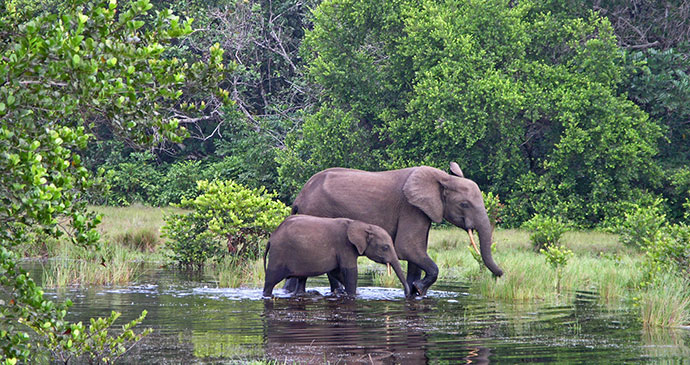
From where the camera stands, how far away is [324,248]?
13430 mm

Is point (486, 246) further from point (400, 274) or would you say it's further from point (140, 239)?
point (140, 239)

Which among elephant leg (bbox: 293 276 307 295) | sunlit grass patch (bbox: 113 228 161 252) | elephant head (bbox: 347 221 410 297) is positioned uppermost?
sunlit grass patch (bbox: 113 228 161 252)

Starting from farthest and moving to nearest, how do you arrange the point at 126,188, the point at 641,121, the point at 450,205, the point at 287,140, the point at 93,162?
the point at 93,162 → the point at 126,188 → the point at 287,140 → the point at 641,121 → the point at 450,205

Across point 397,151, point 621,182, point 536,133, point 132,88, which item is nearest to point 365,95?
point 397,151

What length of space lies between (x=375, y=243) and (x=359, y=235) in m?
0.30

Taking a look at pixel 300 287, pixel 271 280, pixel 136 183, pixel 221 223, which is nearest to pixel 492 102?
pixel 221 223

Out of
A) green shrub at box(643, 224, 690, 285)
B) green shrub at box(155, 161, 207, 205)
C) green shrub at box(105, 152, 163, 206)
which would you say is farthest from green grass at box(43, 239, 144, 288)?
green shrub at box(105, 152, 163, 206)

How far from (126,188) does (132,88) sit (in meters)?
27.7

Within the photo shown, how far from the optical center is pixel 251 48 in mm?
34469

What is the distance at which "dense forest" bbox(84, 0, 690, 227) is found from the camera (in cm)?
2483

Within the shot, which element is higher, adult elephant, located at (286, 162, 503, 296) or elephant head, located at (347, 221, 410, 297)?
adult elephant, located at (286, 162, 503, 296)

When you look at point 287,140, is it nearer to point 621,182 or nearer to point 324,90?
point 324,90

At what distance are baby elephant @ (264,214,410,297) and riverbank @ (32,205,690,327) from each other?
172 cm

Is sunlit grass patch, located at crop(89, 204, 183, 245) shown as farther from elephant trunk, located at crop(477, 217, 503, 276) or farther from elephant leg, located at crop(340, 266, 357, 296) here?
elephant trunk, located at crop(477, 217, 503, 276)
